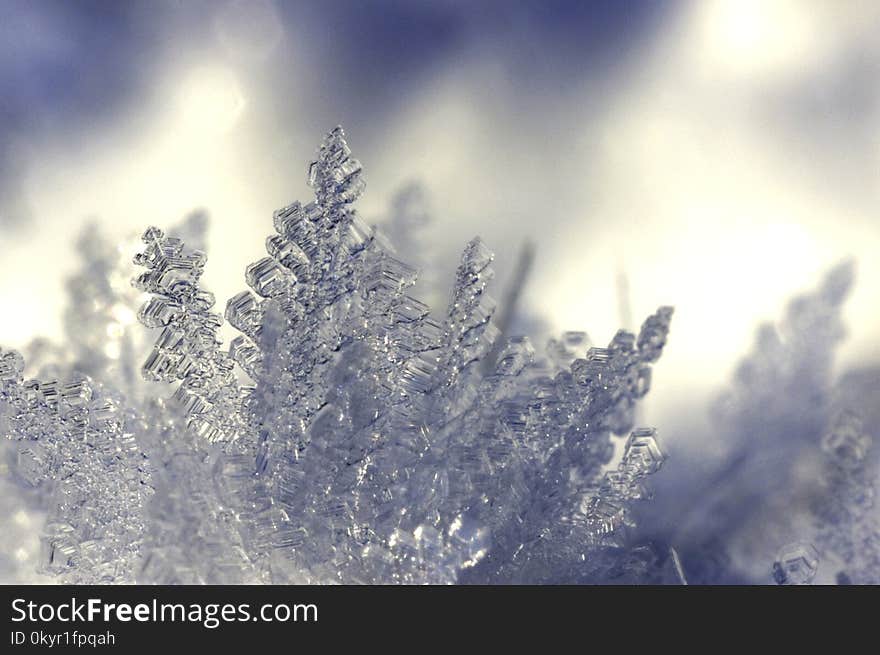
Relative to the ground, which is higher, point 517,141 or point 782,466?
point 517,141

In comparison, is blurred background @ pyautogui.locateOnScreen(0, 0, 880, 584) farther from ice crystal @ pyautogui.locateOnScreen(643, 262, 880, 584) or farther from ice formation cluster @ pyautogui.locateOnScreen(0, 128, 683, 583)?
ice formation cluster @ pyautogui.locateOnScreen(0, 128, 683, 583)

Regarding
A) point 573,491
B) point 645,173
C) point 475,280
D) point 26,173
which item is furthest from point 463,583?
point 26,173

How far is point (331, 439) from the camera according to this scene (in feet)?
2.16

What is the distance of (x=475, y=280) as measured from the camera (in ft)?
2.20

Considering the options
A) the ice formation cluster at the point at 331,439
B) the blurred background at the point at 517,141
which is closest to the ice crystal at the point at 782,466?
the blurred background at the point at 517,141

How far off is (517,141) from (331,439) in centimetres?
37

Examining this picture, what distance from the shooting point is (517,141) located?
0.87 meters

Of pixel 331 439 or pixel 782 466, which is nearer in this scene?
pixel 331 439

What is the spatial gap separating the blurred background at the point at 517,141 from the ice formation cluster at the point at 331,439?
0.19m

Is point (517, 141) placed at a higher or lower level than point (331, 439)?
higher

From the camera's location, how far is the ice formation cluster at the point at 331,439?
63 centimetres

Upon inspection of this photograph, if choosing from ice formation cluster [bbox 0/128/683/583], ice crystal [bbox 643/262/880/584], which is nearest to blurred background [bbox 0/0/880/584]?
ice crystal [bbox 643/262/880/584]

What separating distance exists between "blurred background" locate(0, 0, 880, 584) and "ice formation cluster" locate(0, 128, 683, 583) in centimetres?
19
